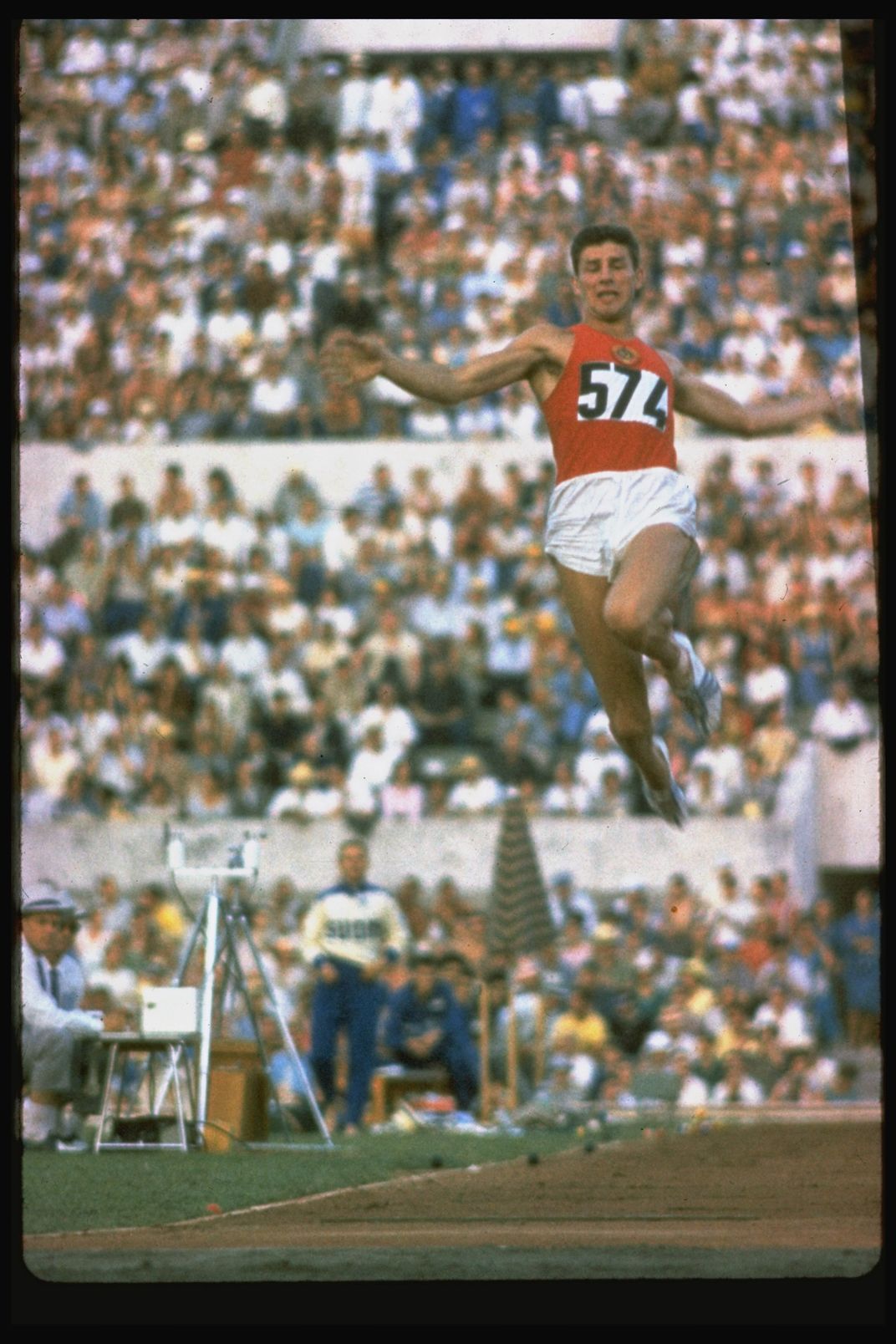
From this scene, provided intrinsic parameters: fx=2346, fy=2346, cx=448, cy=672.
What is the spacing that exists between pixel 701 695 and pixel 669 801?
514 mm

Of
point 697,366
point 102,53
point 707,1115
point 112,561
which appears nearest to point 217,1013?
point 707,1115

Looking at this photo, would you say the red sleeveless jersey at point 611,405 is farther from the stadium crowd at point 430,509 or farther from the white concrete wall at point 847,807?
the white concrete wall at point 847,807

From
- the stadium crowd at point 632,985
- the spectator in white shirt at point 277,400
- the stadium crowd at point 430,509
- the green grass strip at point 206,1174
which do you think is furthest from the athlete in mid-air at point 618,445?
the spectator in white shirt at point 277,400

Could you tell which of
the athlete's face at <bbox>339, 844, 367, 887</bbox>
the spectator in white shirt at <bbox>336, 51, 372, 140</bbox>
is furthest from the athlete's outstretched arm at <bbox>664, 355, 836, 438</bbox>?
the spectator in white shirt at <bbox>336, 51, 372, 140</bbox>

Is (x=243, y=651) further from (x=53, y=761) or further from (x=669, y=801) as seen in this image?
(x=669, y=801)

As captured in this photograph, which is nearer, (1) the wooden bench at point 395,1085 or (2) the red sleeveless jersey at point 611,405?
(2) the red sleeveless jersey at point 611,405

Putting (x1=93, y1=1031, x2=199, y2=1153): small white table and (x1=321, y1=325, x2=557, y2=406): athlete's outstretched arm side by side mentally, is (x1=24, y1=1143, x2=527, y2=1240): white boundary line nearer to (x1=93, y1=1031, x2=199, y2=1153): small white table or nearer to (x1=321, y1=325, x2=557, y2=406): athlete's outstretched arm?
(x1=93, y1=1031, x2=199, y2=1153): small white table

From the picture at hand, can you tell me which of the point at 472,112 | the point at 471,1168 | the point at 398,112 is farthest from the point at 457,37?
the point at 471,1168

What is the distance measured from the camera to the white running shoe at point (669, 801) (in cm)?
749

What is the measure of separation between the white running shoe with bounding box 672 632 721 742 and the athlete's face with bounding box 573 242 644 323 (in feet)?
3.25

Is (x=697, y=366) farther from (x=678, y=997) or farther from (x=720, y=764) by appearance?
(x=678, y=997)

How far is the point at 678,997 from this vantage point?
46.1ft

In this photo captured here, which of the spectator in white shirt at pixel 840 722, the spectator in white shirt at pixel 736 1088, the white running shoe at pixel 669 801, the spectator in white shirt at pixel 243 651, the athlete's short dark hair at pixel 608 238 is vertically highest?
the athlete's short dark hair at pixel 608 238

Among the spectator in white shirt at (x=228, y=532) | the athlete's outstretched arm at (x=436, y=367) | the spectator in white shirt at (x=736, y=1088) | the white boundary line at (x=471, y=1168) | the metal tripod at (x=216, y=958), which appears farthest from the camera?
the spectator in white shirt at (x=228, y=532)
